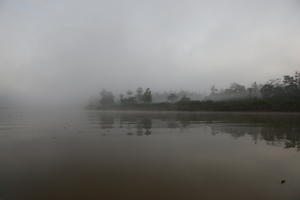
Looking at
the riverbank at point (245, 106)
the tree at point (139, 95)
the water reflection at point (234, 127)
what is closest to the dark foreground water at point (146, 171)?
the water reflection at point (234, 127)

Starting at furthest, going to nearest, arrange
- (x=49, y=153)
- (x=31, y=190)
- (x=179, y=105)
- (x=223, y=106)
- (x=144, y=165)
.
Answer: (x=179, y=105)
(x=223, y=106)
(x=49, y=153)
(x=144, y=165)
(x=31, y=190)

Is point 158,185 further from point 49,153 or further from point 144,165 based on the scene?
point 49,153

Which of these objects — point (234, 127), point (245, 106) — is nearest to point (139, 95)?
point (245, 106)

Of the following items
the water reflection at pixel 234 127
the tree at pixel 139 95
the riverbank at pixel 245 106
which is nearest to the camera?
the water reflection at pixel 234 127

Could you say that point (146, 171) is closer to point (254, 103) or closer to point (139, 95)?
point (254, 103)

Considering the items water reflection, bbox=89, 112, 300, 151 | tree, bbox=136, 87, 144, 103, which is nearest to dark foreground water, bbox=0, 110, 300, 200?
water reflection, bbox=89, 112, 300, 151

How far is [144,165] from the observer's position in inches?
351

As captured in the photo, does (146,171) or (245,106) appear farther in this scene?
(245,106)

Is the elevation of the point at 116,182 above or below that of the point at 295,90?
below

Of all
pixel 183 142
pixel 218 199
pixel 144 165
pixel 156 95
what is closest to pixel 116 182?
pixel 144 165

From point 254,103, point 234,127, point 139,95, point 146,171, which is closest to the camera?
point 146,171

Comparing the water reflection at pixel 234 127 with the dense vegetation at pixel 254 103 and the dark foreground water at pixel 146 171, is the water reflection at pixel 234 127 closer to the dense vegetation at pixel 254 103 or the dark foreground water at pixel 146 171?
the dark foreground water at pixel 146 171

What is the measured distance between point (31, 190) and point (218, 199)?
15.5 ft

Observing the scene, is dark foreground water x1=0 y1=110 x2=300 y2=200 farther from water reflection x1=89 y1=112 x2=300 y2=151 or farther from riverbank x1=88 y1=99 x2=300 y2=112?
riverbank x1=88 y1=99 x2=300 y2=112
